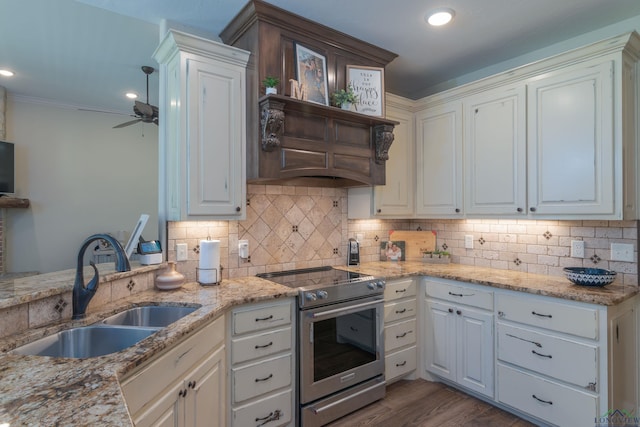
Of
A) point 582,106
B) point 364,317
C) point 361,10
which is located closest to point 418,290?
point 364,317

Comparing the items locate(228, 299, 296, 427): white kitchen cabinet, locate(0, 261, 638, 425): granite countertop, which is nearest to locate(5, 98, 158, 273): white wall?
locate(0, 261, 638, 425): granite countertop

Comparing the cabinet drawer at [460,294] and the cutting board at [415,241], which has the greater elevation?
the cutting board at [415,241]

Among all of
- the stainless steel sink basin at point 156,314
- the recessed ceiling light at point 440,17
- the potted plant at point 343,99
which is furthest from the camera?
the potted plant at point 343,99

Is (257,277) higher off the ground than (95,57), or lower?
lower

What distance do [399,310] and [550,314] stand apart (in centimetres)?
102

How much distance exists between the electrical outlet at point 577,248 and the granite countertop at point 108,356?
0.72ft

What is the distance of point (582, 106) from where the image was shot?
2191mm

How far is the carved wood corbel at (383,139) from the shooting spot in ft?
8.96

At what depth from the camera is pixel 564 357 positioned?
2.03m

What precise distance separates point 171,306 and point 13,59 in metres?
2.54

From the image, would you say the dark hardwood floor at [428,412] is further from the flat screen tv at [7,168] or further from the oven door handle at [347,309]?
the flat screen tv at [7,168]

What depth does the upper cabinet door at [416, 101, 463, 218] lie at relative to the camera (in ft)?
9.45

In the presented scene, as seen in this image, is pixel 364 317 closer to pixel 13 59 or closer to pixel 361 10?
pixel 361 10

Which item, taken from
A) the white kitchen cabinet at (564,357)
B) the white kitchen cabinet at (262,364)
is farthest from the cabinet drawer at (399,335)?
the white kitchen cabinet at (262,364)
